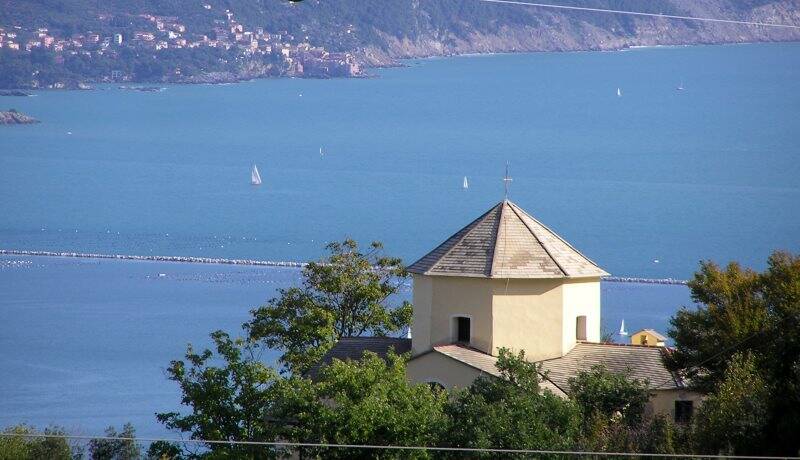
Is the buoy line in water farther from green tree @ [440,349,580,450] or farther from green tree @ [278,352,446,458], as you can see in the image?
green tree @ [440,349,580,450]

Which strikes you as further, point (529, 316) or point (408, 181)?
point (408, 181)

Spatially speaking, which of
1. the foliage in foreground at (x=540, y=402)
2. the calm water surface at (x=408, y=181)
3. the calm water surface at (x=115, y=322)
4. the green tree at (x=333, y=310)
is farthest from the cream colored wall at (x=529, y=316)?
the calm water surface at (x=408, y=181)

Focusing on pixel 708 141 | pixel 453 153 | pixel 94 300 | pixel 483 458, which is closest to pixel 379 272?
pixel 483 458

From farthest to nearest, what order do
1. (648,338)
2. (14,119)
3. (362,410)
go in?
(14,119), (648,338), (362,410)

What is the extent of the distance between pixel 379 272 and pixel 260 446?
1010 cm

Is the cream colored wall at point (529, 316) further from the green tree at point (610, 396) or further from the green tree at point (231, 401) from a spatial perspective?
the green tree at point (231, 401)

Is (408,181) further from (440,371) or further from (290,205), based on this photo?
(440,371)

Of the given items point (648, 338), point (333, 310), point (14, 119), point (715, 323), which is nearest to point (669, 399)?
point (715, 323)

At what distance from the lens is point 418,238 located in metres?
96.2

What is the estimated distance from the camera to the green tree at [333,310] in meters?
33.9

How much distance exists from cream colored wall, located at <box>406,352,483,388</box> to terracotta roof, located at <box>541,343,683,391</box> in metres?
1.39

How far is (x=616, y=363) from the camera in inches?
1121

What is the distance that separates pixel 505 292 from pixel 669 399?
3.47m

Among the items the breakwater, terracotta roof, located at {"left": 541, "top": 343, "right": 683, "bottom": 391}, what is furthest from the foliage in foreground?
the breakwater
